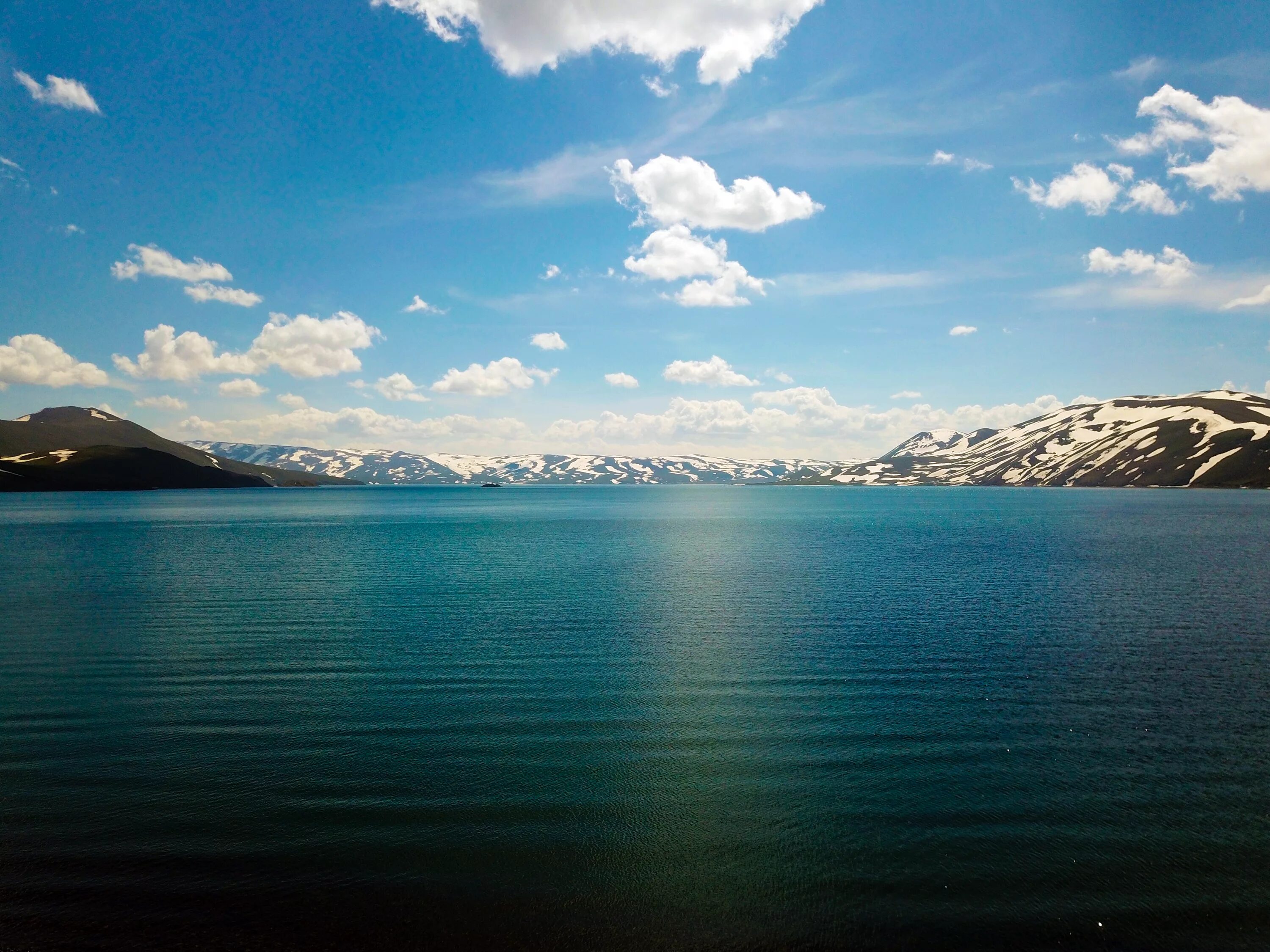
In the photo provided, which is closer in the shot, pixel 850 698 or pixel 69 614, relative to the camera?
pixel 850 698

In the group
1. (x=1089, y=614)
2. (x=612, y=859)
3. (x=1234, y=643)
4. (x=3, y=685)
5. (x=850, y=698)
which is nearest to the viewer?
(x=612, y=859)

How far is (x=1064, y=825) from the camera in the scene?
16.6m

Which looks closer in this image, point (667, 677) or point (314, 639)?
point (667, 677)

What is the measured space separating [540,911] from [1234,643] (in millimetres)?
38249

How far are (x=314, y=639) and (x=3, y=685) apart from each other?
12.4 m

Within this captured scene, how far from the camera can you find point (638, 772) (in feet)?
65.3

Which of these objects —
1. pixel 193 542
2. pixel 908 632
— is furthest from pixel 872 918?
pixel 193 542

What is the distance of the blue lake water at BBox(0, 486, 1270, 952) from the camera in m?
13.1

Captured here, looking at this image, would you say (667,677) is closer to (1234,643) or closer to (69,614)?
(1234,643)

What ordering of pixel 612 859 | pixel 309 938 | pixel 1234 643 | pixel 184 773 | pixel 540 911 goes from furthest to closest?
pixel 1234 643
pixel 184 773
pixel 612 859
pixel 540 911
pixel 309 938

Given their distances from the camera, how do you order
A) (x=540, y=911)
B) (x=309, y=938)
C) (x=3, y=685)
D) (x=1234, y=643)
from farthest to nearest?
(x=1234, y=643) → (x=3, y=685) → (x=540, y=911) → (x=309, y=938)

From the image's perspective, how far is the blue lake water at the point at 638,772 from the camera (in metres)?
13.1

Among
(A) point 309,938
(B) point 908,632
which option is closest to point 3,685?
(A) point 309,938

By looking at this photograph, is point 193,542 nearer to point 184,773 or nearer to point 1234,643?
point 184,773
